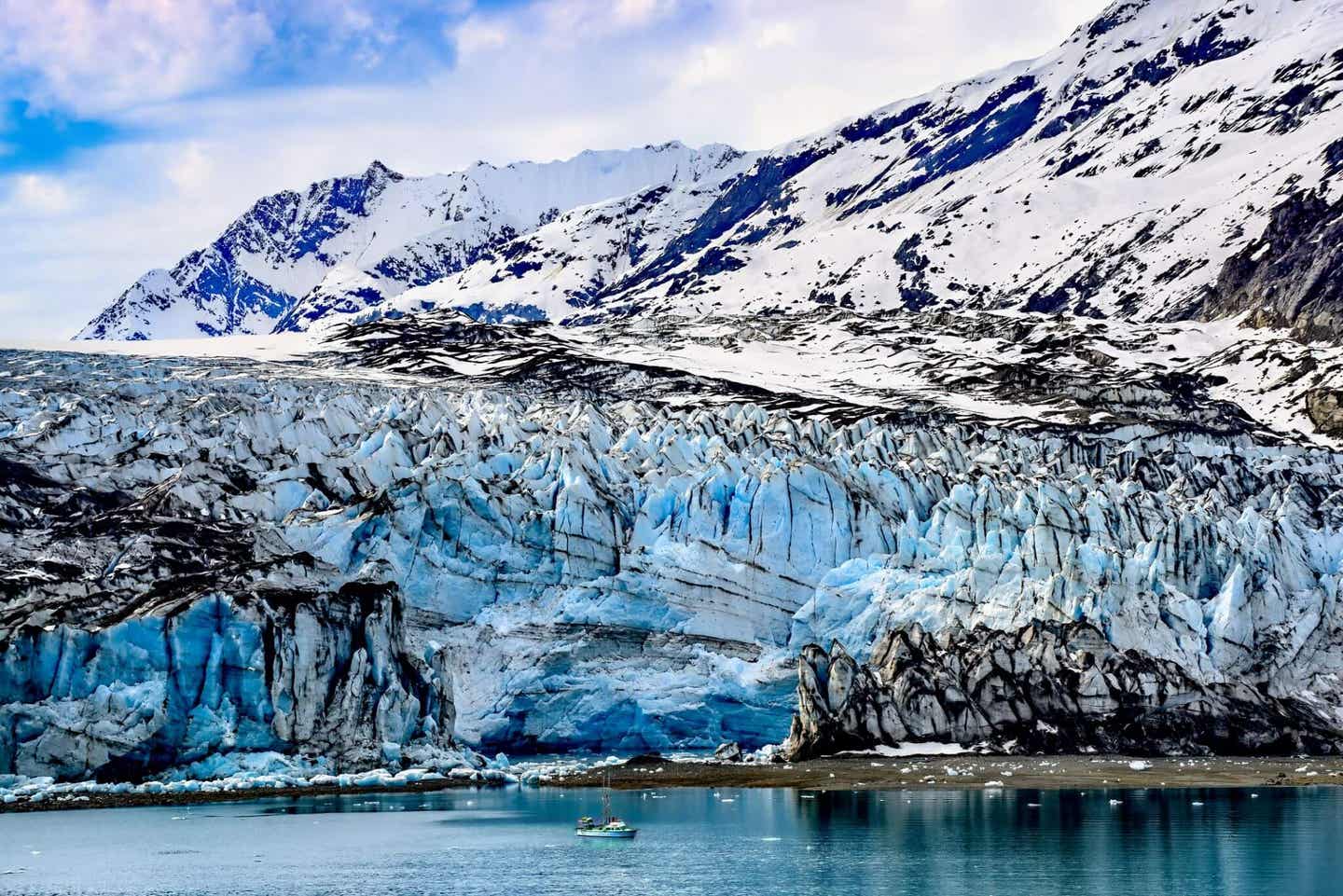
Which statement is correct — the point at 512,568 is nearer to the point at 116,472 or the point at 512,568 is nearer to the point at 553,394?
the point at 116,472

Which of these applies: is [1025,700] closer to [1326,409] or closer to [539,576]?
[539,576]

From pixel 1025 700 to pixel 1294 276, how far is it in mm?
99852

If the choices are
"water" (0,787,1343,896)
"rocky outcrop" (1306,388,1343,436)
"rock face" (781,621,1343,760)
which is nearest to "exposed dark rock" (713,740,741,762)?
"rock face" (781,621,1343,760)

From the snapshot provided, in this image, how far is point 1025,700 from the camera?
191ft

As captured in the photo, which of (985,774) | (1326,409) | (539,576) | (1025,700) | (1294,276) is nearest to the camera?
(985,774)

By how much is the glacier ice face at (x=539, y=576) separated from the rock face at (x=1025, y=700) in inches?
71.3

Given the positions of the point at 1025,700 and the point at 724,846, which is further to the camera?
the point at 1025,700

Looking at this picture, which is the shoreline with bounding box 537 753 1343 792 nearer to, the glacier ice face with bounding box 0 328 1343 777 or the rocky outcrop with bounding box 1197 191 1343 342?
the glacier ice face with bounding box 0 328 1343 777

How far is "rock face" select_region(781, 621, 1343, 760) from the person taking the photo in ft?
190

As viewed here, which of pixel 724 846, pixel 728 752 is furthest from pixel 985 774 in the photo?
pixel 724 846

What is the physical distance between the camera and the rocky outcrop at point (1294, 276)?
453ft

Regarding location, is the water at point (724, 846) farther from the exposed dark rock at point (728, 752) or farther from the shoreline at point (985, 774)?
the exposed dark rock at point (728, 752)

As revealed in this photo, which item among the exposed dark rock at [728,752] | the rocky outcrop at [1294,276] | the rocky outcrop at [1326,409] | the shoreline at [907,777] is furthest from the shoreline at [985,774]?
the rocky outcrop at [1294,276]

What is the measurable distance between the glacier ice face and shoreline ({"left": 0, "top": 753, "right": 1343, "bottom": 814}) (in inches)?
67.8
